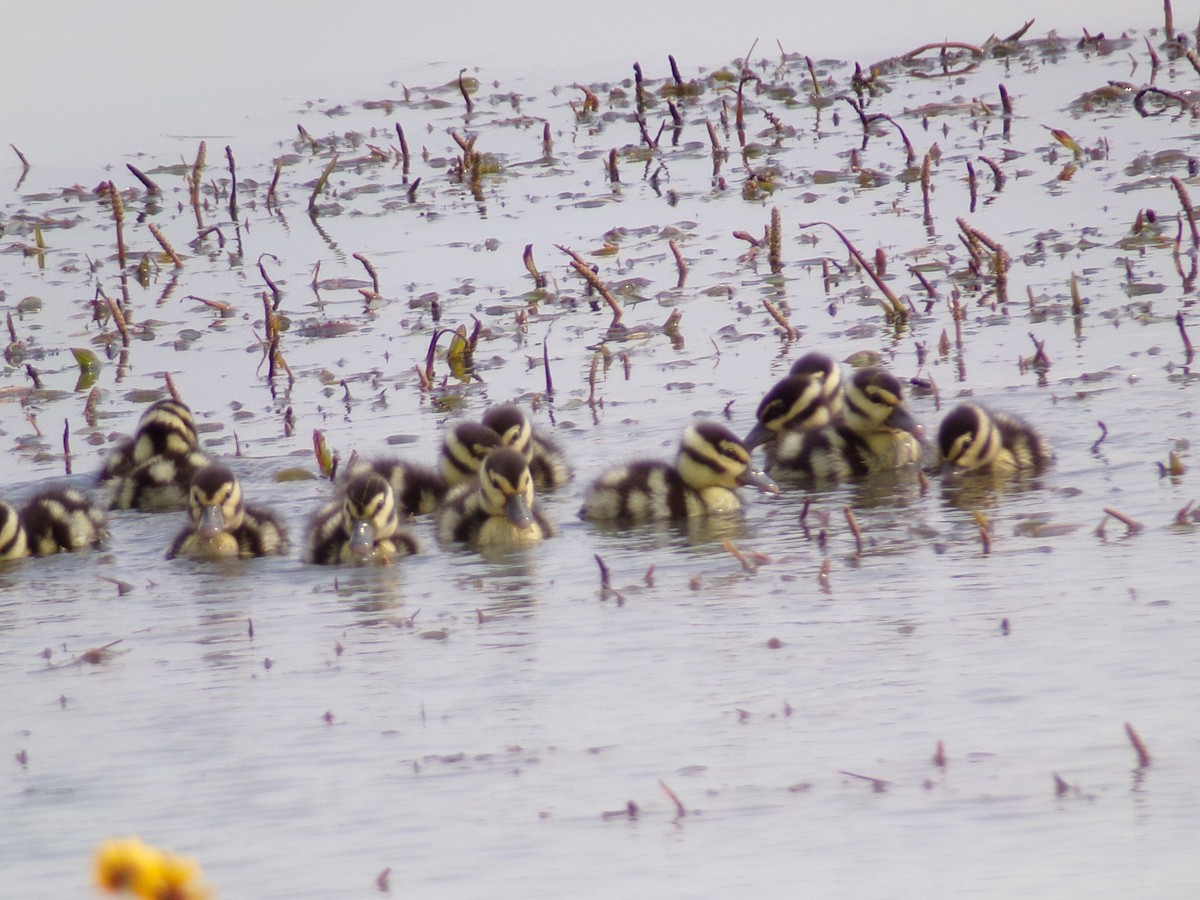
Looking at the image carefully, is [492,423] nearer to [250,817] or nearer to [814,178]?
[250,817]

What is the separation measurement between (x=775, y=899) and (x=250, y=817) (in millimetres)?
1169

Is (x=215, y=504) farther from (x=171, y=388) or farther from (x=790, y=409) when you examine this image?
(x=790, y=409)

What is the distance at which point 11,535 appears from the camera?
6.91 meters

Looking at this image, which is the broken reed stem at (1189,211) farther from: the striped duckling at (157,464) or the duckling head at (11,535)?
the duckling head at (11,535)

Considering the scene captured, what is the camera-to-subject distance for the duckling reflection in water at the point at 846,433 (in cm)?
741

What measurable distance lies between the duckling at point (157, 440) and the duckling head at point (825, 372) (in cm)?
247

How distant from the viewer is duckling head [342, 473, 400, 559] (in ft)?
21.1

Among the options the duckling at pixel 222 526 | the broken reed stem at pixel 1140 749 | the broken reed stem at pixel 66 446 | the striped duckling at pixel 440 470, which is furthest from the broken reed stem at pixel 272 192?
the broken reed stem at pixel 1140 749

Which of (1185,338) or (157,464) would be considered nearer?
(157,464)

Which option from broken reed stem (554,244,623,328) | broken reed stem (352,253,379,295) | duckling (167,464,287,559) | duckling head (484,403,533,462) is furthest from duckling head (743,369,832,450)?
broken reed stem (352,253,379,295)

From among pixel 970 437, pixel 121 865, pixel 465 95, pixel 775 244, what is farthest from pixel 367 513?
pixel 465 95

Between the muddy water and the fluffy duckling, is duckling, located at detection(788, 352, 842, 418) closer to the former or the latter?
the muddy water

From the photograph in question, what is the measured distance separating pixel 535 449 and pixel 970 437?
65.9 inches

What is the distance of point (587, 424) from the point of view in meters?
8.16
